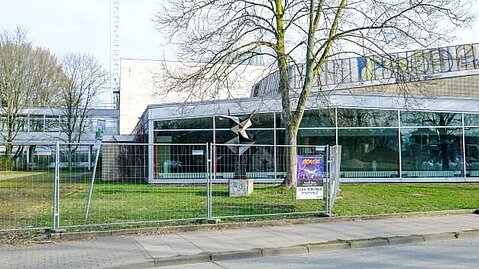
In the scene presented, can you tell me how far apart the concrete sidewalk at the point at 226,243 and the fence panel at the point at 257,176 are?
4.88 feet

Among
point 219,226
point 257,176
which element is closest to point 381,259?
point 219,226

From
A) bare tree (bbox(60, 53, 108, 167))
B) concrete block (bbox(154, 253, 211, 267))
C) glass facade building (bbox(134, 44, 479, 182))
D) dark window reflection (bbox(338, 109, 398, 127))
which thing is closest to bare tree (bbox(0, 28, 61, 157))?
bare tree (bbox(60, 53, 108, 167))

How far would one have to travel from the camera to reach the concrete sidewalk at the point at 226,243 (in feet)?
27.6

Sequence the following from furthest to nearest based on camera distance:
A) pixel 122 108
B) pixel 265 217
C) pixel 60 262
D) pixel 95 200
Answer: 1. pixel 122 108
2. pixel 95 200
3. pixel 265 217
4. pixel 60 262

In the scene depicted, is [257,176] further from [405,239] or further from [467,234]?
[467,234]

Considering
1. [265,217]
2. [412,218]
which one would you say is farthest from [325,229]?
[412,218]

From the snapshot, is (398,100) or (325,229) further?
(398,100)

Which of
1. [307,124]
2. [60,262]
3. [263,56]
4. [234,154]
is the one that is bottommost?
[60,262]

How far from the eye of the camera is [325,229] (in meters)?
11.3

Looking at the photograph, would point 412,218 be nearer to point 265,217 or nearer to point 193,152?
point 265,217

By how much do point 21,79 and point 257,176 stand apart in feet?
104

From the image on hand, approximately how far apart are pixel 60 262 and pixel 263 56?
490 inches

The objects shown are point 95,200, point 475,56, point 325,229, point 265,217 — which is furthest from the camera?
point 475,56

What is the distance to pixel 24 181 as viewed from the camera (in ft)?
36.3
